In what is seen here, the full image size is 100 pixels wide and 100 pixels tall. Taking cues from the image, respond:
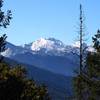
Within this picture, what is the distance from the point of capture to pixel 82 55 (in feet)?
145

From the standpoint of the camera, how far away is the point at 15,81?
95.5 ft

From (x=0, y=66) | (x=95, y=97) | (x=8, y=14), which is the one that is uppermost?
(x=8, y=14)

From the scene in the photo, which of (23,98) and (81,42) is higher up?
(81,42)

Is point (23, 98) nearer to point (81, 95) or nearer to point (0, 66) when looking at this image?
point (0, 66)

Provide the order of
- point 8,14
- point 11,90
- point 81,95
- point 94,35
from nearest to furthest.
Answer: point 8,14, point 11,90, point 81,95, point 94,35

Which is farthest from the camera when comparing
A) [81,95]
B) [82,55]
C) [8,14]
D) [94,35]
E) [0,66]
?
[94,35]

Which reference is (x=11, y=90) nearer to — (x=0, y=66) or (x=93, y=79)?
(x=0, y=66)

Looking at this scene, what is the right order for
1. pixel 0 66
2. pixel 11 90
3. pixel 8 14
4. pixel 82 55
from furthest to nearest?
pixel 82 55, pixel 0 66, pixel 11 90, pixel 8 14

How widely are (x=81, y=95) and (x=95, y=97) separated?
3.48m

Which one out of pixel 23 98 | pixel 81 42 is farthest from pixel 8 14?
pixel 81 42

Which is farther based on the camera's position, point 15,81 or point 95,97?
point 95,97

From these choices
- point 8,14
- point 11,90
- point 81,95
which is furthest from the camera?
point 81,95

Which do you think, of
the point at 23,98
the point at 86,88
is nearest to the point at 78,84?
the point at 86,88

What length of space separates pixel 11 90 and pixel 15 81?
3.96ft
